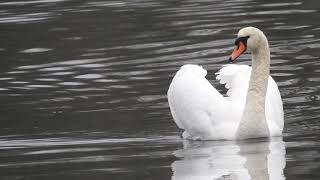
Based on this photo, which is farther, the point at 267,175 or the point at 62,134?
the point at 62,134

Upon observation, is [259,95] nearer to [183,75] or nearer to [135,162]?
[183,75]

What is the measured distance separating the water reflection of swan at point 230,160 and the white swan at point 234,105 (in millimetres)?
147

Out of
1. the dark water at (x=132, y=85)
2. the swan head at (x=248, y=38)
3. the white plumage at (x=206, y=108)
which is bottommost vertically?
the dark water at (x=132, y=85)

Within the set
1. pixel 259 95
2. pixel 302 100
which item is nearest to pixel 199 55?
pixel 302 100

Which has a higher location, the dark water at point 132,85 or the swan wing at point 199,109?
the swan wing at point 199,109

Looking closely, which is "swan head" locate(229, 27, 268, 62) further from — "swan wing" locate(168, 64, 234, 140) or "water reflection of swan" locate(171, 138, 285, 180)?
"water reflection of swan" locate(171, 138, 285, 180)

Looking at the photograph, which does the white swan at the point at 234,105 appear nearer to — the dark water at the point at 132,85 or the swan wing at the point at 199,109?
the swan wing at the point at 199,109

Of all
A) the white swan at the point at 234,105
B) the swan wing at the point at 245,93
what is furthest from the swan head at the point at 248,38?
the swan wing at the point at 245,93

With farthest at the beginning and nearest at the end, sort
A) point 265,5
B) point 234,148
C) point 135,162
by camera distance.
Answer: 1. point 265,5
2. point 234,148
3. point 135,162

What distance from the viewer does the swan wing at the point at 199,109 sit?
12.3 metres

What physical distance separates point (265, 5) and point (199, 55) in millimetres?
5384

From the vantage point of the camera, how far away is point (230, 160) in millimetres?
10805

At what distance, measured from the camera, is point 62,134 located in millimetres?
12766

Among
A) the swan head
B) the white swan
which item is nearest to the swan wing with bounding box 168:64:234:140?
the white swan
